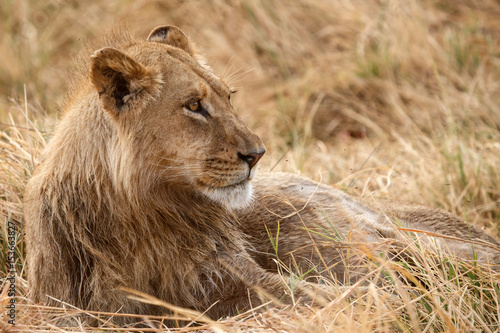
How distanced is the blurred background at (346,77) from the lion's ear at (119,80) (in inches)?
69.1

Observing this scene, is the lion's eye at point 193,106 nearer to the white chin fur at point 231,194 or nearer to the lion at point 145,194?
the lion at point 145,194

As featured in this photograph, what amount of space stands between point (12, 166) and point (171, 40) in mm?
1443

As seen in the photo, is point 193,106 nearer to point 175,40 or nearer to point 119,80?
point 119,80

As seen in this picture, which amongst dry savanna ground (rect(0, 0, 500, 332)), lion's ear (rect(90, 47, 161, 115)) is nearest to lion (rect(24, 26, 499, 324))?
lion's ear (rect(90, 47, 161, 115))

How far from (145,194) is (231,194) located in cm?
40

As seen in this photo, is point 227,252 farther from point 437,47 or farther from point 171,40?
point 437,47

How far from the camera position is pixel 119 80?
2.82 metres

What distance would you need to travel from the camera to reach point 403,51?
23.9 ft

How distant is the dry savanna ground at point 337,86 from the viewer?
4680 mm

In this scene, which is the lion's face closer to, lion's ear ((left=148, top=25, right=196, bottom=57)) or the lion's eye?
the lion's eye

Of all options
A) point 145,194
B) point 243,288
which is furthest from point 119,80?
point 243,288

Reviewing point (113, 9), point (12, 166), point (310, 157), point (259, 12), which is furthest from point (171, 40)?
point (113, 9)

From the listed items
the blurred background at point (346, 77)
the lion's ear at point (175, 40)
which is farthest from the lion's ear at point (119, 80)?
the blurred background at point (346, 77)

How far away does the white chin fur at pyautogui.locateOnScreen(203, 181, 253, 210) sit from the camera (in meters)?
2.96
